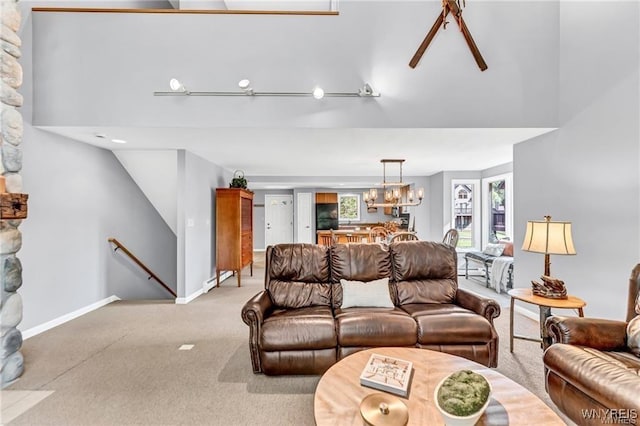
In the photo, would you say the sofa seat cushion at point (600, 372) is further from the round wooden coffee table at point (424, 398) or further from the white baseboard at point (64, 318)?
the white baseboard at point (64, 318)

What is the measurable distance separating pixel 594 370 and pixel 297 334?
181 cm

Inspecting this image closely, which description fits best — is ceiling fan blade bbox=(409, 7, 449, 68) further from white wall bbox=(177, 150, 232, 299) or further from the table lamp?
white wall bbox=(177, 150, 232, 299)

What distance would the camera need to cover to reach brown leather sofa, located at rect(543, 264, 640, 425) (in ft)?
4.59

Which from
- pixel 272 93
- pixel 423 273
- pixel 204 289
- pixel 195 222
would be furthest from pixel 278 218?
pixel 423 273

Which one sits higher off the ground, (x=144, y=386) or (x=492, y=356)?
(x=492, y=356)

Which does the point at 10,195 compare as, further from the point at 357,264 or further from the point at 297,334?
the point at 357,264

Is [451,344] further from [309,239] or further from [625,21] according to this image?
[309,239]

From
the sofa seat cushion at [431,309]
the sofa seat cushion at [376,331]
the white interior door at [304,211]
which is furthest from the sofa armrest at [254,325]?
the white interior door at [304,211]

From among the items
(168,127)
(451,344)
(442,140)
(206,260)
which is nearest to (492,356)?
(451,344)

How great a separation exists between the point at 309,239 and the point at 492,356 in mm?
7695

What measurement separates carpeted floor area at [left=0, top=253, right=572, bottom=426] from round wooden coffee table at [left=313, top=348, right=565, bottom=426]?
555 mm

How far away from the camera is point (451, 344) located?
7.84 feet

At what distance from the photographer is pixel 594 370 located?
1.55 m

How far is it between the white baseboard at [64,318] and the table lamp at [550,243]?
17.0 feet
